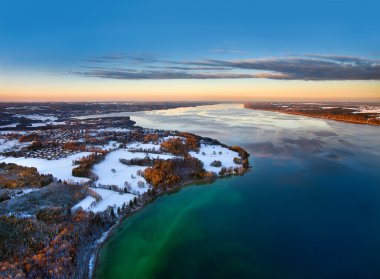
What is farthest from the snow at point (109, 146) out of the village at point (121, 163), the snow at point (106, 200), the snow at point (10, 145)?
the snow at point (106, 200)

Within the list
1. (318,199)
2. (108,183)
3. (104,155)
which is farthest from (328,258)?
(104,155)

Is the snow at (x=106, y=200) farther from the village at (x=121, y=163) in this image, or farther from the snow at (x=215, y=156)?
the snow at (x=215, y=156)

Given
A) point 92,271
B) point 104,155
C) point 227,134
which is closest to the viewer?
point 92,271

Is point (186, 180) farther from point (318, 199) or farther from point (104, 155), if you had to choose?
point (104, 155)

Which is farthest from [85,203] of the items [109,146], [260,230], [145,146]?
[109,146]

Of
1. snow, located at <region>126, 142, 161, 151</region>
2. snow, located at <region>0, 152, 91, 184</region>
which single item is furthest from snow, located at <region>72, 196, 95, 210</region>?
snow, located at <region>126, 142, 161, 151</region>

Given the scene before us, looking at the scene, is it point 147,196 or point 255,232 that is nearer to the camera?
point 255,232

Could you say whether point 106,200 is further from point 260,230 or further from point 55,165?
point 55,165
